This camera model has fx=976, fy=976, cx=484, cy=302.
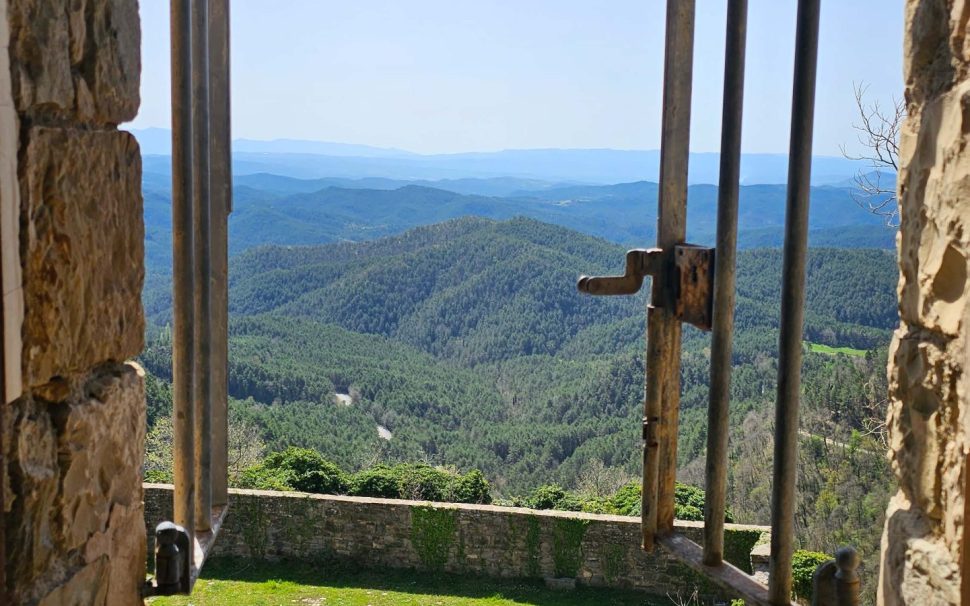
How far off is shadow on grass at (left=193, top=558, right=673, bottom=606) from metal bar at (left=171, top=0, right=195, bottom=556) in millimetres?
12947

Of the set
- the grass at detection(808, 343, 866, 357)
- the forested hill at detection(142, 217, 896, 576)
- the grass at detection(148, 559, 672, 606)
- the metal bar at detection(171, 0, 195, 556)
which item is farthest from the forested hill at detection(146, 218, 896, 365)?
the metal bar at detection(171, 0, 195, 556)

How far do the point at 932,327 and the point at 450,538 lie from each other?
14.4 metres

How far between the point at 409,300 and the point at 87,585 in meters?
57.5

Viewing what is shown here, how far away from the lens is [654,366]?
2.51 m

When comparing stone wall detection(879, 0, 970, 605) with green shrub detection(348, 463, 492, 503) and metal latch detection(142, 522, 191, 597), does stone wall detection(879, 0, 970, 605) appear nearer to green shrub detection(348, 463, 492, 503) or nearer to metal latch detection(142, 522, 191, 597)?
metal latch detection(142, 522, 191, 597)

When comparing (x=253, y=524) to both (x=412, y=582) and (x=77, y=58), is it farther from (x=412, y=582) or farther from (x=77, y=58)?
(x=77, y=58)

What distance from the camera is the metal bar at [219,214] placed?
260cm

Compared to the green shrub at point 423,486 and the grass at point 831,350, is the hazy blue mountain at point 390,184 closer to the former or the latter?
the grass at point 831,350

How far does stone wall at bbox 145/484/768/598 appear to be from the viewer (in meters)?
14.9

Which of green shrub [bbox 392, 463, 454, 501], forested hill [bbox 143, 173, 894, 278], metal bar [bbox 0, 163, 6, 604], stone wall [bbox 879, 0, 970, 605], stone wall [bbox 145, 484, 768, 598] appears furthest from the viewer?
forested hill [bbox 143, 173, 894, 278]

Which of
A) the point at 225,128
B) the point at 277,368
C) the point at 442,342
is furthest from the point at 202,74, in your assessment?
the point at 442,342

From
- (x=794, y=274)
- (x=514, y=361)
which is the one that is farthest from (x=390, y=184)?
(x=794, y=274)

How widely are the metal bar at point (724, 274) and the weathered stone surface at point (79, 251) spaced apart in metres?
1.22

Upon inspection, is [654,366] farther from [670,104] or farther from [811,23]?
[811,23]
